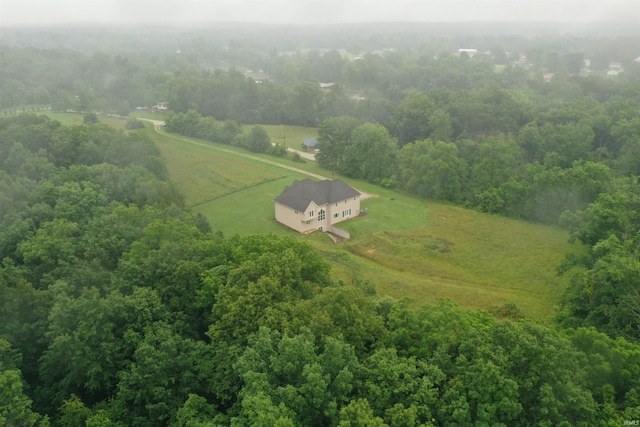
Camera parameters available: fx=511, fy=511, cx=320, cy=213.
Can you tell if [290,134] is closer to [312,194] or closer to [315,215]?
[312,194]

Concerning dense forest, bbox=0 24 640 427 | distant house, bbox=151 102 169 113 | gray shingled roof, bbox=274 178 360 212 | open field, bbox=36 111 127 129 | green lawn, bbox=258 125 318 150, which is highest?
dense forest, bbox=0 24 640 427

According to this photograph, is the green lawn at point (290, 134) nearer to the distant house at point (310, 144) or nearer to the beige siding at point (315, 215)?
the distant house at point (310, 144)

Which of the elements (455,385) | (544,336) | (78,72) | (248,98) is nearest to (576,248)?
(544,336)

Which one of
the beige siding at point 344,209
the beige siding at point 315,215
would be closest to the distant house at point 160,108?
the beige siding at point 315,215

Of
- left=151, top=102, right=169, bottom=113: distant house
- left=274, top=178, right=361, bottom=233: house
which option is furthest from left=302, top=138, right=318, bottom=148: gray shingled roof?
left=151, top=102, right=169, bottom=113: distant house

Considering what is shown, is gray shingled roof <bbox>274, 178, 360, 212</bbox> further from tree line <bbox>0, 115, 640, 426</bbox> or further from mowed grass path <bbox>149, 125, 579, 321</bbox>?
tree line <bbox>0, 115, 640, 426</bbox>

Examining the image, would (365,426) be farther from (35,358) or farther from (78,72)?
(78,72)

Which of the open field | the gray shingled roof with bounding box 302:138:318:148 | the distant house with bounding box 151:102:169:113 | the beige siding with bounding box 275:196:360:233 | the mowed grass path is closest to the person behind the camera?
the mowed grass path
